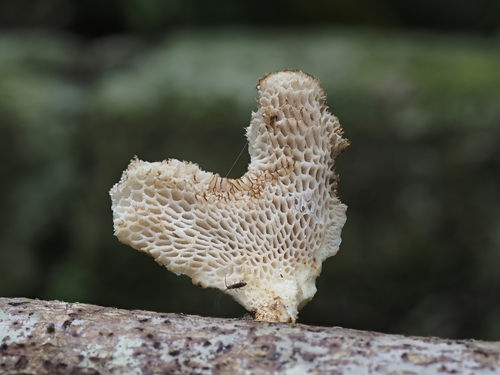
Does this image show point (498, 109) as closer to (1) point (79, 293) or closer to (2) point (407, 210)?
(2) point (407, 210)

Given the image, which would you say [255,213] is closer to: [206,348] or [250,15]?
[206,348]

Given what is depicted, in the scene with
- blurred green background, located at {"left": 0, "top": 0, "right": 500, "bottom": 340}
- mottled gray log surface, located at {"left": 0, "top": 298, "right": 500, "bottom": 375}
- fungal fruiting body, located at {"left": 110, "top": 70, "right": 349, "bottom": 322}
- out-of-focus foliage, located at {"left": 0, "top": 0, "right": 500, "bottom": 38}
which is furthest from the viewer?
out-of-focus foliage, located at {"left": 0, "top": 0, "right": 500, "bottom": 38}

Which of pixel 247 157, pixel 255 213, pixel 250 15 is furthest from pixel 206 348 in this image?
pixel 250 15

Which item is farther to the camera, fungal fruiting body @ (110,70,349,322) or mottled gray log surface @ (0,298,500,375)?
fungal fruiting body @ (110,70,349,322)

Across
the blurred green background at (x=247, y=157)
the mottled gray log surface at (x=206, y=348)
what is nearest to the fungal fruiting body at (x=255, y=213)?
the mottled gray log surface at (x=206, y=348)

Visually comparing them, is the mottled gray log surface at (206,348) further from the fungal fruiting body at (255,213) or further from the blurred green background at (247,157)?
the blurred green background at (247,157)

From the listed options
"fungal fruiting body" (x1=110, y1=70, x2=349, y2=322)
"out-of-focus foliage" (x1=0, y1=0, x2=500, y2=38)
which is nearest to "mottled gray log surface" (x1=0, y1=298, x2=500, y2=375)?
"fungal fruiting body" (x1=110, y1=70, x2=349, y2=322)

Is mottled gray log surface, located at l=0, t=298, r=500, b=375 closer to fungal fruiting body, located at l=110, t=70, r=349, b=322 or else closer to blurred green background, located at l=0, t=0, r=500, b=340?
fungal fruiting body, located at l=110, t=70, r=349, b=322

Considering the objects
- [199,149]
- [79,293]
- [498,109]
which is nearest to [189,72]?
[199,149]
